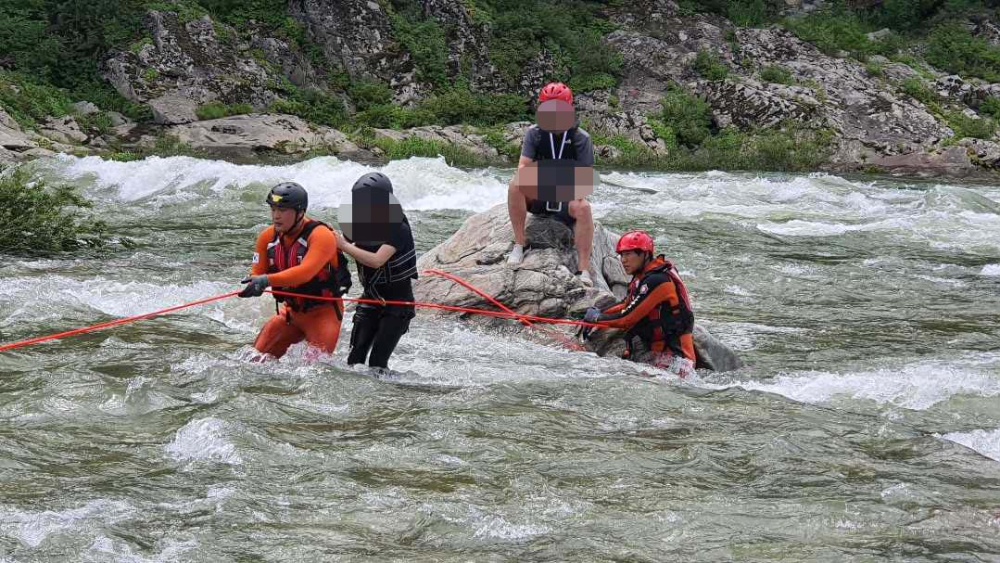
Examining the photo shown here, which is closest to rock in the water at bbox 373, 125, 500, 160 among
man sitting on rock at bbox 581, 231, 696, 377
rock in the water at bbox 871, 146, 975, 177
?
rock in the water at bbox 871, 146, 975, 177

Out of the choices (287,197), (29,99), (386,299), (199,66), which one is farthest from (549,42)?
(287,197)

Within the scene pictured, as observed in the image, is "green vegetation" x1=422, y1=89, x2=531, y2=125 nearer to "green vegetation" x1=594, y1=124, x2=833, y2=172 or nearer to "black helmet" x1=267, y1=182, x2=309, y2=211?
"green vegetation" x1=594, y1=124, x2=833, y2=172

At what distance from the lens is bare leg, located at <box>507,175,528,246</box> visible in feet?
27.0

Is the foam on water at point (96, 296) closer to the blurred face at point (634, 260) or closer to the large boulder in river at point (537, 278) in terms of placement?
the large boulder in river at point (537, 278)

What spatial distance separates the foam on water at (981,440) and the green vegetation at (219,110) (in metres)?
26.4

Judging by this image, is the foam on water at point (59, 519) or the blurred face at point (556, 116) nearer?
the foam on water at point (59, 519)

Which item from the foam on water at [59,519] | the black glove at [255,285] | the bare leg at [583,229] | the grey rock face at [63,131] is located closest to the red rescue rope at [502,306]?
the bare leg at [583,229]

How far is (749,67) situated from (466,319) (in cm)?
2980

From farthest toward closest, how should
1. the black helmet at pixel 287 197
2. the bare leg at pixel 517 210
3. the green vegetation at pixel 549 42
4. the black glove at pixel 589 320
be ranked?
the green vegetation at pixel 549 42 < the bare leg at pixel 517 210 < the black glove at pixel 589 320 < the black helmet at pixel 287 197

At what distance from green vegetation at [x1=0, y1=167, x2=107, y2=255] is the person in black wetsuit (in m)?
6.24

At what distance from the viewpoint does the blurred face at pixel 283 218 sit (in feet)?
20.3

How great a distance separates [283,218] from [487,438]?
2.04 meters

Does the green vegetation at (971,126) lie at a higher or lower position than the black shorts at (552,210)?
higher

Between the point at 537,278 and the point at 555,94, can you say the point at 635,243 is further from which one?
the point at 555,94
